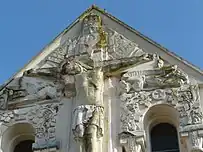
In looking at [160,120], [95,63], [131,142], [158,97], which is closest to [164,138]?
[160,120]

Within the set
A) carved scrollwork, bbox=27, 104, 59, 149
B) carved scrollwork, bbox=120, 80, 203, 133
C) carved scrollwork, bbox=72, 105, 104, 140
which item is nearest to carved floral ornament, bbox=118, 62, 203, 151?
carved scrollwork, bbox=120, 80, 203, 133

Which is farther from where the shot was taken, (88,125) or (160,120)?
(160,120)

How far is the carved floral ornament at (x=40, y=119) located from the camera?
516 inches

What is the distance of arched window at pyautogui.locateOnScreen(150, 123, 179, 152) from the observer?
42.6ft

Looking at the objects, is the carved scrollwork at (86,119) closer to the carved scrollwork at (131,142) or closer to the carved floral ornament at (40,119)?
the carved scrollwork at (131,142)

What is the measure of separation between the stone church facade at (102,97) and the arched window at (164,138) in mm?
56

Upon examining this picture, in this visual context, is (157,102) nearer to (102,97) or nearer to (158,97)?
(158,97)

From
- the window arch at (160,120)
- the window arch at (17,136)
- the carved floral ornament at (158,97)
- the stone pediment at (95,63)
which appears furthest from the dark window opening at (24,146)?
the window arch at (160,120)

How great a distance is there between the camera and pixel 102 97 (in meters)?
13.7

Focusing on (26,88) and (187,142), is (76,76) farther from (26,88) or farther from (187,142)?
(187,142)

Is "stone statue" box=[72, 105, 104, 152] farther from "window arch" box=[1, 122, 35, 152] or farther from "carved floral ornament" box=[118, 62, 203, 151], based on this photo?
"window arch" box=[1, 122, 35, 152]

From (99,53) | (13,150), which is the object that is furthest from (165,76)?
(13,150)

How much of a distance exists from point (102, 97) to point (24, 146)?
7.74 feet

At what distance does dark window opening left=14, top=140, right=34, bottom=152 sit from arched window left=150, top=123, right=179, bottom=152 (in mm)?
3053
